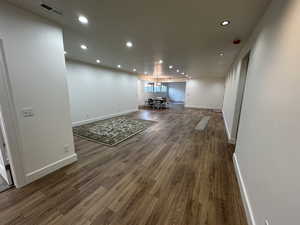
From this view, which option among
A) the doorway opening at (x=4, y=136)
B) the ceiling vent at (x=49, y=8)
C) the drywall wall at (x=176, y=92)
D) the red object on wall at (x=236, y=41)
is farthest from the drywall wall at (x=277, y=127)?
the drywall wall at (x=176, y=92)

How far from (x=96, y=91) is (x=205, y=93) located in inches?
326

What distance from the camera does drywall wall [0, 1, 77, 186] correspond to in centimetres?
179

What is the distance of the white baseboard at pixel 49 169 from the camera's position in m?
2.07

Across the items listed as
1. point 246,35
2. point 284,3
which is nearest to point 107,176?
point 284,3

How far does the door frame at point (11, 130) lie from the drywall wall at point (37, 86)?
0.03 metres

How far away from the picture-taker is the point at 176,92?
1599 centimetres

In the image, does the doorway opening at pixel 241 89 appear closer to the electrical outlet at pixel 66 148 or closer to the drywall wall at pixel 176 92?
the electrical outlet at pixel 66 148

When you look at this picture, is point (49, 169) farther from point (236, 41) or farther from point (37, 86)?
point (236, 41)

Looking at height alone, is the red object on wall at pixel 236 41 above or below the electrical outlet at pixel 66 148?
above

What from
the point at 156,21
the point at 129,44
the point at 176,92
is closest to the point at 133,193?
the point at 156,21

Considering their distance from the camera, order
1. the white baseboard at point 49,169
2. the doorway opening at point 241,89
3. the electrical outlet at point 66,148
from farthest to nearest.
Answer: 1. the doorway opening at point 241,89
2. the electrical outlet at point 66,148
3. the white baseboard at point 49,169

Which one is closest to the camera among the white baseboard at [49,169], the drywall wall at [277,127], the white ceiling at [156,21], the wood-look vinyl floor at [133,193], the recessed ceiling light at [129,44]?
the drywall wall at [277,127]

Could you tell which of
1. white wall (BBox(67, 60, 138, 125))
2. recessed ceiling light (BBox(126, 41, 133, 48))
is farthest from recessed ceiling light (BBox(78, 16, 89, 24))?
white wall (BBox(67, 60, 138, 125))

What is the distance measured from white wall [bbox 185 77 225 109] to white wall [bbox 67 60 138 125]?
537 centimetres
